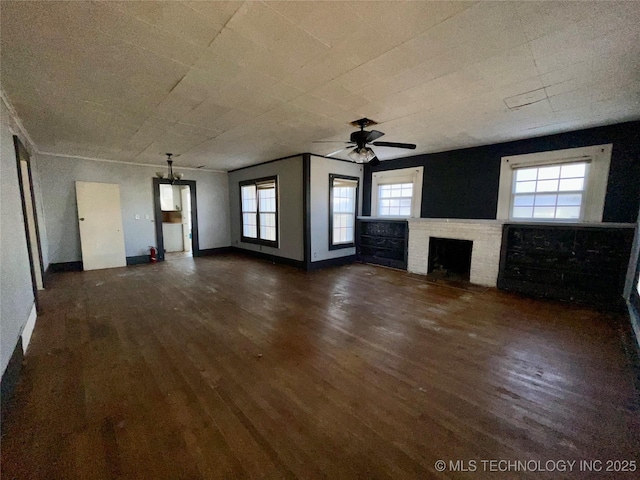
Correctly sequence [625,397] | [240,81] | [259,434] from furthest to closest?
1. [240,81]
2. [625,397]
3. [259,434]

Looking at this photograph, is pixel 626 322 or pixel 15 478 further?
pixel 626 322

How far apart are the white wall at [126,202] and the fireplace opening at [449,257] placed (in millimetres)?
6398

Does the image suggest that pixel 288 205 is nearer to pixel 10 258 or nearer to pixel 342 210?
pixel 342 210

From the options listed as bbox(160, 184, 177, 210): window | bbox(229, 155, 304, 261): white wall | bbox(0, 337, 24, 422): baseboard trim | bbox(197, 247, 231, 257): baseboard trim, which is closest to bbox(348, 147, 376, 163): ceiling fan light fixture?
bbox(229, 155, 304, 261): white wall

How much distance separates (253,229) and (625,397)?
7.29 meters

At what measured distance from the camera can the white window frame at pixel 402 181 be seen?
19.5ft

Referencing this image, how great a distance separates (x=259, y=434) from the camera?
1.58 m

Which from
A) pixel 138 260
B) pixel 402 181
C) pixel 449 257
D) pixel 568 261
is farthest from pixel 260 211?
pixel 568 261

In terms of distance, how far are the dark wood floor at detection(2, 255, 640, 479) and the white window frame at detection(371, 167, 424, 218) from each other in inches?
117

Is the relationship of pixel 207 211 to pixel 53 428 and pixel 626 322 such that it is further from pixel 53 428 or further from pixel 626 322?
pixel 626 322

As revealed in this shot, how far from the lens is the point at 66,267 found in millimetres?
5723

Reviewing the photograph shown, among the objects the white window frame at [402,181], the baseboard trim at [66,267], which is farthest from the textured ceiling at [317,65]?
the baseboard trim at [66,267]

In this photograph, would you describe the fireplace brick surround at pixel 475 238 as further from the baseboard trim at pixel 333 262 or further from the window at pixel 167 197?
the window at pixel 167 197

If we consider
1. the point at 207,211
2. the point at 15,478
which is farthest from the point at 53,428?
the point at 207,211
